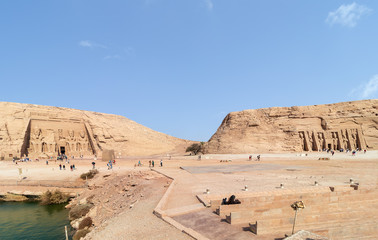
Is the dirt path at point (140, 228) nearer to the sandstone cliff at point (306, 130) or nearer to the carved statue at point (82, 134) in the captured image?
the sandstone cliff at point (306, 130)

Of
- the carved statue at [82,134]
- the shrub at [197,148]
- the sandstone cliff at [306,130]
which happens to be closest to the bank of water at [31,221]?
the carved statue at [82,134]

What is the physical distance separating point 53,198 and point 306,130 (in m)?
34.1

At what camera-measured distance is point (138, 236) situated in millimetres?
5301

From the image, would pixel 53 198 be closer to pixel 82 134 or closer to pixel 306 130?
pixel 82 134

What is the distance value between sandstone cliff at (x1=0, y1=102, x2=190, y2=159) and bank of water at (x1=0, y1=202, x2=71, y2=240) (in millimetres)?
18260

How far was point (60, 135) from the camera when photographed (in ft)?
115

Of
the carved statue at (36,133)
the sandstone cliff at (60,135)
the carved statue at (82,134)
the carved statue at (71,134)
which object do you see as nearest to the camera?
the sandstone cliff at (60,135)

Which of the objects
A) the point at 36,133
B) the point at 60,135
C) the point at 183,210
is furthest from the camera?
the point at 60,135

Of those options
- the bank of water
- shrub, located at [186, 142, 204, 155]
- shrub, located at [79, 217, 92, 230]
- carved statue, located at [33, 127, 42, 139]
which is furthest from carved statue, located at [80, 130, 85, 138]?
shrub, located at [79, 217, 92, 230]

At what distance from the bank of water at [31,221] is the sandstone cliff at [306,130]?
80.1 ft

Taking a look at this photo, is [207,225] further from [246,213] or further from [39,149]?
[39,149]

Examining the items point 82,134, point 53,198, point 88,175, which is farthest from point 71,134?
point 53,198

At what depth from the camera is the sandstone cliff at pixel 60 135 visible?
101ft

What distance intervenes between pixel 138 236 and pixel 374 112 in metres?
40.6
